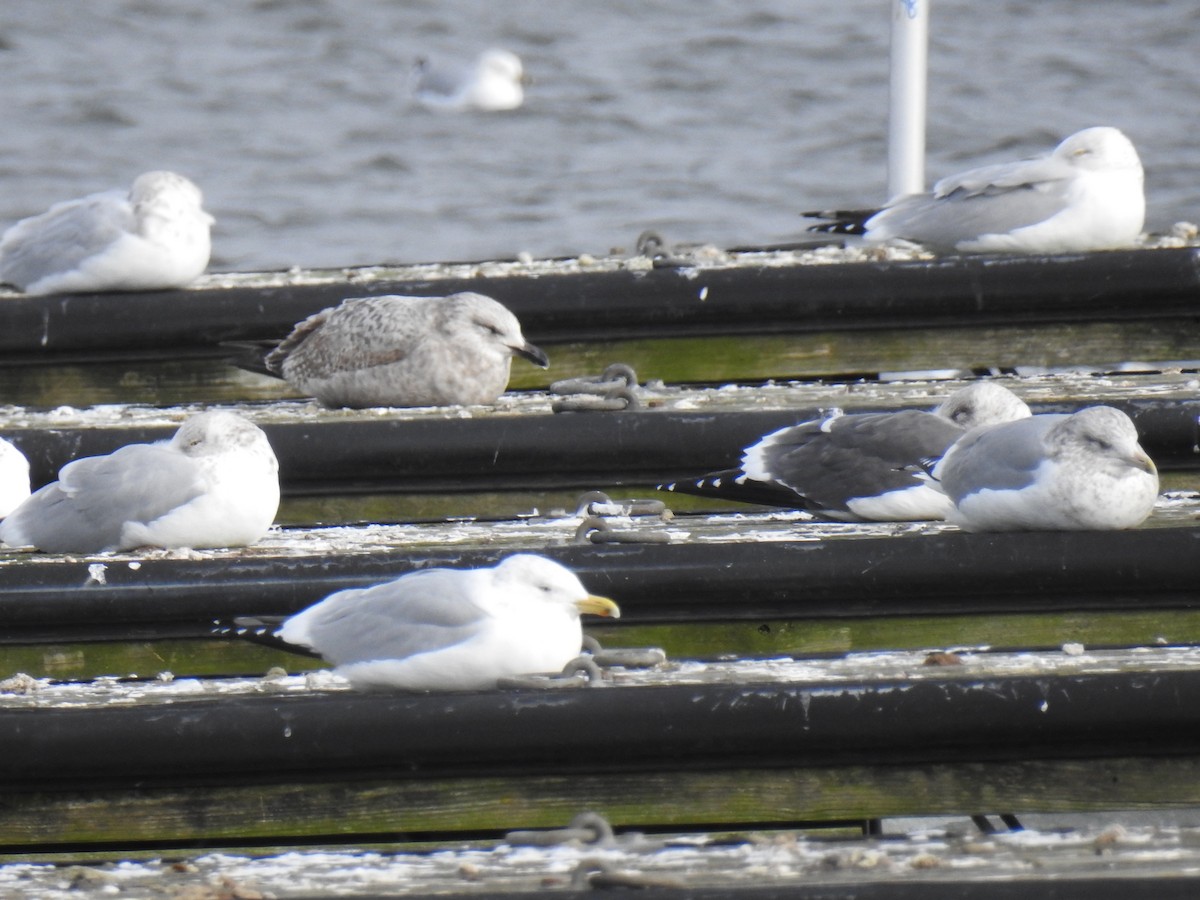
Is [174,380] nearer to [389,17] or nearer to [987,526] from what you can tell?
[987,526]

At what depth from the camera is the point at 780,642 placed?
3465 millimetres

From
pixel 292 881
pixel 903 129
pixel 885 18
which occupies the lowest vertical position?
pixel 292 881

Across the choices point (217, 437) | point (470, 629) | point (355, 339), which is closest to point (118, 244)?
point (355, 339)

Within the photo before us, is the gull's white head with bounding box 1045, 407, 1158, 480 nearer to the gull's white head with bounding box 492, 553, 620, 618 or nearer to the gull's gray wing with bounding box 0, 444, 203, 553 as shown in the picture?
the gull's white head with bounding box 492, 553, 620, 618

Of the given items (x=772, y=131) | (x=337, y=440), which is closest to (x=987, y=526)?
(x=337, y=440)

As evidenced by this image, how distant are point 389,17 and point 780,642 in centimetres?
1284

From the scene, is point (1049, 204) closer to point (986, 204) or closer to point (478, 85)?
point (986, 204)

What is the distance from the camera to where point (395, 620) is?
301 cm

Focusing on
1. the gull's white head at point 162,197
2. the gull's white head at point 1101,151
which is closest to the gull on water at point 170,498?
the gull's white head at point 162,197

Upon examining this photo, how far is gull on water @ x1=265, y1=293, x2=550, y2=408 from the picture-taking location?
4.77 m

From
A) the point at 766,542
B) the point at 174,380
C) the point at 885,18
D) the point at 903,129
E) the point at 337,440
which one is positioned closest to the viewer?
the point at 766,542

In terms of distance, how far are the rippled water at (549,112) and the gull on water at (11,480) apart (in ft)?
23.2

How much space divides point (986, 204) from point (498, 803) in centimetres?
300

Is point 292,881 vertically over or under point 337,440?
under
